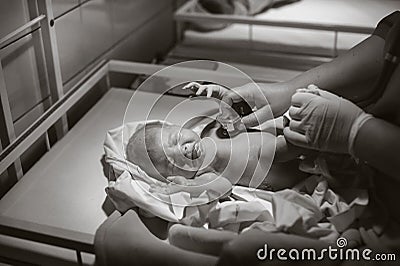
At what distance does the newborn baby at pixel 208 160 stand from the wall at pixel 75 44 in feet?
1.24

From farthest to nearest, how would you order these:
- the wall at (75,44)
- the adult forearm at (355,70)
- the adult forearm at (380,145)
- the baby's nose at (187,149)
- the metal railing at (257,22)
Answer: the metal railing at (257,22)
the wall at (75,44)
the baby's nose at (187,149)
the adult forearm at (355,70)
the adult forearm at (380,145)

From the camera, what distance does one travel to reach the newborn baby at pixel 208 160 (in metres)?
1.19

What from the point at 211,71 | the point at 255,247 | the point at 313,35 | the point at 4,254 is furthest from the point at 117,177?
the point at 313,35

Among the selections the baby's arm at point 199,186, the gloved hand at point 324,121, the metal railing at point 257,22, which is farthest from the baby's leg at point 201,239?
the metal railing at point 257,22

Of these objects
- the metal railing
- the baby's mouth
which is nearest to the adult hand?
the baby's mouth

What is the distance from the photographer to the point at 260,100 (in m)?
1.27

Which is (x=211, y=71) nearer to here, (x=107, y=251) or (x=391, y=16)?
(x=391, y=16)

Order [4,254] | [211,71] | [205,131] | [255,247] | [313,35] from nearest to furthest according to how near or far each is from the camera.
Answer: [255,247]
[4,254]
[205,131]
[211,71]
[313,35]

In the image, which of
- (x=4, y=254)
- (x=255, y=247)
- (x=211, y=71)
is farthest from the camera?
(x=211, y=71)

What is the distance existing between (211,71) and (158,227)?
0.68 meters

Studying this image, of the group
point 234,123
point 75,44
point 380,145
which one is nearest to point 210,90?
point 234,123

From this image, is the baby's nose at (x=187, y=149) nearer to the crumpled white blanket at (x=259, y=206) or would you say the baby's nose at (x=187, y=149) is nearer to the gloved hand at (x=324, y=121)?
the crumpled white blanket at (x=259, y=206)

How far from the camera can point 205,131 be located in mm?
1295

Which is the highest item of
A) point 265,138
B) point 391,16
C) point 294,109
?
point 391,16
